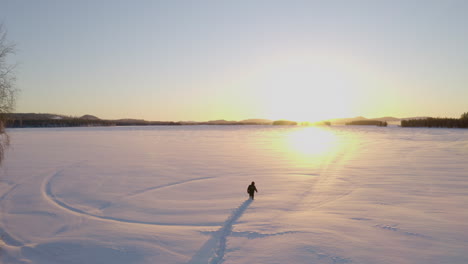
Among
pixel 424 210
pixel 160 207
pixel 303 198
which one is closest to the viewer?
pixel 424 210

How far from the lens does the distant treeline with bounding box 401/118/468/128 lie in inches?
2783

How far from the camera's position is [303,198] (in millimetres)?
9508

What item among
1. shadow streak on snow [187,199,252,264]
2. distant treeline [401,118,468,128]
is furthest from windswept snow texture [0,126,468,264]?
distant treeline [401,118,468,128]

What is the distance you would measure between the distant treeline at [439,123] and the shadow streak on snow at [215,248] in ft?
283

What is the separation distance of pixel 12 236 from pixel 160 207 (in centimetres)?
370

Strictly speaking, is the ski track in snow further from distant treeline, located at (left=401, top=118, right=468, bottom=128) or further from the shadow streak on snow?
distant treeline, located at (left=401, top=118, right=468, bottom=128)

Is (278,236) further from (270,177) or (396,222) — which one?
(270,177)

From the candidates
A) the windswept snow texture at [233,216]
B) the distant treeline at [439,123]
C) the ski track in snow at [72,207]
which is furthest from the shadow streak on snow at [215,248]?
the distant treeline at [439,123]

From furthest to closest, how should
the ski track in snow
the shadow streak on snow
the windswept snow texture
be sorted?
the ski track in snow → the windswept snow texture → the shadow streak on snow

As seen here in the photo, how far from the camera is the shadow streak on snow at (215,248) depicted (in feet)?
17.5

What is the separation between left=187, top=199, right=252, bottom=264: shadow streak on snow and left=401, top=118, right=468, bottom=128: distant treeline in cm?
8624

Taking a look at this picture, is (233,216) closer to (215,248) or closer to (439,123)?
(215,248)

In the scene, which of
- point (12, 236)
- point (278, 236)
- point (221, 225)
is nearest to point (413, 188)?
point (278, 236)

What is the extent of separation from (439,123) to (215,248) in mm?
92006
